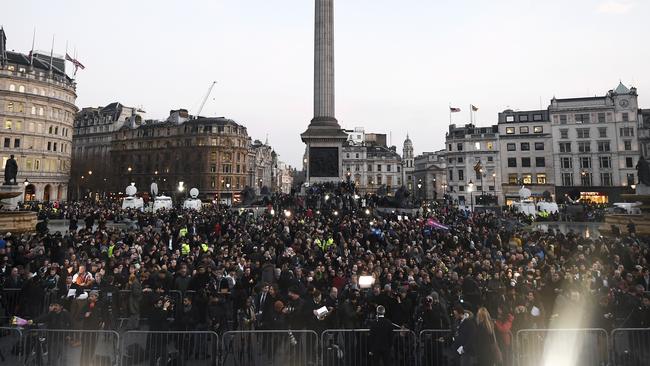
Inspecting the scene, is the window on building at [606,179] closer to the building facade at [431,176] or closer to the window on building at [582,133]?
the window on building at [582,133]

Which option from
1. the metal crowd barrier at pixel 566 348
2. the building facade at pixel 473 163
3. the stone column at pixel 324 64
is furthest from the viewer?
the building facade at pixel 473 163

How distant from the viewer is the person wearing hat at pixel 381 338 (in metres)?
7.28

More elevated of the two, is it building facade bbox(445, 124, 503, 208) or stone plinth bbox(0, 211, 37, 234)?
building facade bbox(445, 124, 503, 208)

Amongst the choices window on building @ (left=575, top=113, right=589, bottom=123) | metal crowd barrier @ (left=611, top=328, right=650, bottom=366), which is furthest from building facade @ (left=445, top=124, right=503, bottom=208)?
metal crowd barrier @ (left=611, top=328, right=650, bottom=366)

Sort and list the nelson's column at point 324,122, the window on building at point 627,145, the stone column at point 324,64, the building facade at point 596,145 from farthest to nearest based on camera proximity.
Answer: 1. the window on building at point 627,145
2. the building facade at point 596,145
3. the stone column at point 324,64
4. the nelson's column at point 324,122

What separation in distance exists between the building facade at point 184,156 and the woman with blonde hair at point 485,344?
79614 millimetres

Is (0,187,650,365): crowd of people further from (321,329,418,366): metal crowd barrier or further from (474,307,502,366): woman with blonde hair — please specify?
(321,329,418,366): metal crowd barrier

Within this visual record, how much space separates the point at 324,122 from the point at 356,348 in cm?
3500

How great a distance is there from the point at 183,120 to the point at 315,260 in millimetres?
86126

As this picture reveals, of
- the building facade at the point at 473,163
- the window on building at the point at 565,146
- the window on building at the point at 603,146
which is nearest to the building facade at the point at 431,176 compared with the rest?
the building facade at the point at 473,163

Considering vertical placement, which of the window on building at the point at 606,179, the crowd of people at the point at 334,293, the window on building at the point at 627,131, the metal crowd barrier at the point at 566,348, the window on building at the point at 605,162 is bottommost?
the metal crowd barrier at the point at 566,348

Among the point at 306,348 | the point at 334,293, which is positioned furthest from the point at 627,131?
the point at 306,348

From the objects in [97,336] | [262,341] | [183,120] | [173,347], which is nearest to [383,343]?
[262,341]

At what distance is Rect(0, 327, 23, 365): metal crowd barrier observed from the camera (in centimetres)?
797
